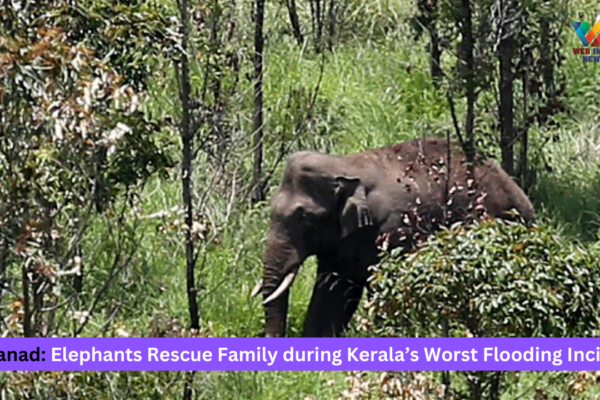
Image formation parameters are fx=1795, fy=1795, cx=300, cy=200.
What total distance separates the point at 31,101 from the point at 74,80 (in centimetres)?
22

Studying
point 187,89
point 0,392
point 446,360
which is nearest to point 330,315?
point 187,89

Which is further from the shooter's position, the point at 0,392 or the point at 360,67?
the point at 360,67

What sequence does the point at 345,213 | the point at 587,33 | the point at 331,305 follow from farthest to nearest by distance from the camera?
the point at 587,33
the point at 345,213
the point at 331,305

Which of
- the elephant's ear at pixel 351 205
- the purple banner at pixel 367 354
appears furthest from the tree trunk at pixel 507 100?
the purple banner at pixel 367 354

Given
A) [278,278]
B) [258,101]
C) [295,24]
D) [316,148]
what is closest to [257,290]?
[278,278]

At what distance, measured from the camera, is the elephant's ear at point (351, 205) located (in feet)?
39.0

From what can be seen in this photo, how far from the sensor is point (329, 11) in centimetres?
1611

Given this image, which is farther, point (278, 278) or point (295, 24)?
point (295, 24)

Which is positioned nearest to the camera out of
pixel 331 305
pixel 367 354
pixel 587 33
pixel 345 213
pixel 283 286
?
pixel 367 354

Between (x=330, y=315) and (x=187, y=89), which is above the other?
(x=187, y=89)

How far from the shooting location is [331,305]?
11.7 metres

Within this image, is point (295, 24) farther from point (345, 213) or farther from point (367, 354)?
point (367, 354)

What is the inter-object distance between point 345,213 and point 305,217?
288 millimetres

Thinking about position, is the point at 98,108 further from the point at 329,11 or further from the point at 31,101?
the point at 329,11
